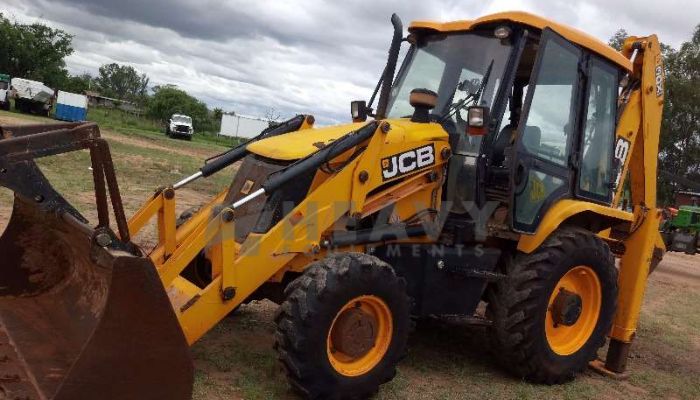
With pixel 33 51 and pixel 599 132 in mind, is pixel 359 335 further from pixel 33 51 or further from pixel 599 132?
pixel 33 51

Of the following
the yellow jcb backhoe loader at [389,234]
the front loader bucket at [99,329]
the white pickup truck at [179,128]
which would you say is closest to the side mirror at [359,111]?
the yellow jcb backhoe loader at [389,234]

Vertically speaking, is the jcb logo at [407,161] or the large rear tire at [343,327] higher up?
the jcb logo at [407,161]

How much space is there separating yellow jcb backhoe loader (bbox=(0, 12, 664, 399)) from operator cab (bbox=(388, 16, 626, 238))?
17 millimetres

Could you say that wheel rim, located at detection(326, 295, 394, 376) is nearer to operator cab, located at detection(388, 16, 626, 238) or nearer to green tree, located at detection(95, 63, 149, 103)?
operator cab, located at detection(388, 16, 626, 238)

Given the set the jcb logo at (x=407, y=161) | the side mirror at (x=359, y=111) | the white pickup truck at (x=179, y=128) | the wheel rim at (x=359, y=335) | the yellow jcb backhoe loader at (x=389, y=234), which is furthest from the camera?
the white pickup truck at (x=179, y=128)

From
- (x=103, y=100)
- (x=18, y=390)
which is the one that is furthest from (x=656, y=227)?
(x=103, y=100)

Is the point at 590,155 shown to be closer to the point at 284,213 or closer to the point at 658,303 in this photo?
the point at 284,213

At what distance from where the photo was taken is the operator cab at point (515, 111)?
4.89m

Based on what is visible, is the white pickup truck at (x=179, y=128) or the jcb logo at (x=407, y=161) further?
the white pickup truck at (x=179, y=128)

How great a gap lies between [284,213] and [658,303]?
7176mm

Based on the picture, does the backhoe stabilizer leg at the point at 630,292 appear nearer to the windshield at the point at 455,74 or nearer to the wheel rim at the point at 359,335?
the windshield at the point at 455,74

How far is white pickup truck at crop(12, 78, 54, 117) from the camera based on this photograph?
37219 mm

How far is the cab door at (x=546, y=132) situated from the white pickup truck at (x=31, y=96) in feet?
125

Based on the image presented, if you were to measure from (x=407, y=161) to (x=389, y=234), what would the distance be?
54 centimetres
